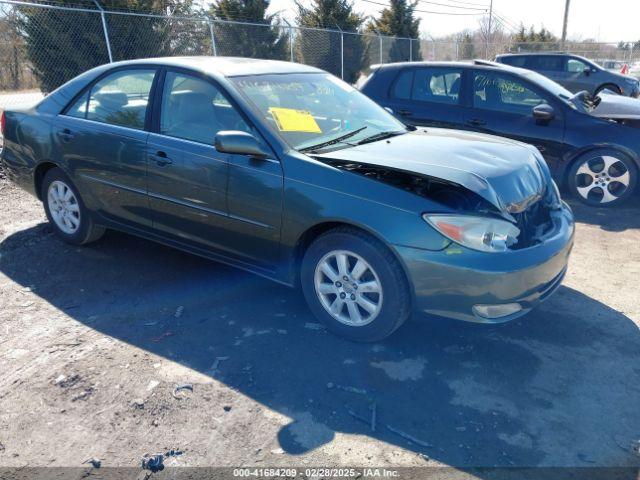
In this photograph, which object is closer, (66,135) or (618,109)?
(66,135)

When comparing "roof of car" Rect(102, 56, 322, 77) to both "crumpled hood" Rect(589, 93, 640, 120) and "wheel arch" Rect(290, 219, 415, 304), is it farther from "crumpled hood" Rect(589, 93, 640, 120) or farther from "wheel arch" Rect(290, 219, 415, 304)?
"crumpled hood" Rect(589, 93, 640, 120)

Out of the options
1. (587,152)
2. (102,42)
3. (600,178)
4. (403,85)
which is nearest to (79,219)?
(403,85)

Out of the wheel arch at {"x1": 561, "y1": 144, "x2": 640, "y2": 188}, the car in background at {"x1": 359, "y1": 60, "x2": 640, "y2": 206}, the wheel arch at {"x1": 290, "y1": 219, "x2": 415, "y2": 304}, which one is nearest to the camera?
the wheel arch at {"x1": 290, "y1": 219, "x2": 415, "y2": 304}

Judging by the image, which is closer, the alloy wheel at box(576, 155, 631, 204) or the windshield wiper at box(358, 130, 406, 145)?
the windshield wiper at box(358, 130, 406, 145)

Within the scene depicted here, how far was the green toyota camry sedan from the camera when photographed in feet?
9.83

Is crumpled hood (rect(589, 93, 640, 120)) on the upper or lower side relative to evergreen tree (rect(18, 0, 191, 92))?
lower

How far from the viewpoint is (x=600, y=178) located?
6.15 m

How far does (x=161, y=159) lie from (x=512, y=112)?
4469 millimetres

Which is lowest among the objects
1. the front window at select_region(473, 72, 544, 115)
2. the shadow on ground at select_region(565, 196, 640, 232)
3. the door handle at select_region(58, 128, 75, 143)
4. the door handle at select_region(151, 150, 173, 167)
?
the shadow on ground at select_region(565, 196, 640, 232)

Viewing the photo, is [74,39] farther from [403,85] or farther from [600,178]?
[600,178]

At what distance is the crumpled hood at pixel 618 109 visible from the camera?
6188 mm

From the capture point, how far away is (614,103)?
268 inches

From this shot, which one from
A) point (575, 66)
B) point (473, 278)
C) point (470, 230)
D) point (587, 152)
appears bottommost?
point (473, 278)

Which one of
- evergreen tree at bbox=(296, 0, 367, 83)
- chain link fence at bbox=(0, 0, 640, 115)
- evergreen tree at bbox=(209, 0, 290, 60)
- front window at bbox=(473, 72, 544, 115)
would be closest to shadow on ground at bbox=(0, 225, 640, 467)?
front window at bbox=(473, 72, 544, 115)
